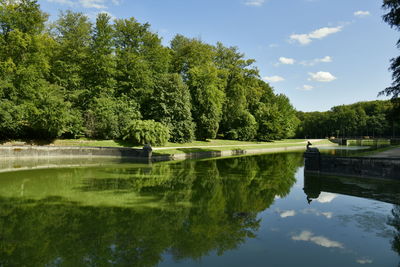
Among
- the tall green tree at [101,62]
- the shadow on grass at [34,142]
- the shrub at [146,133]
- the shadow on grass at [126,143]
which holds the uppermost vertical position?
the tall green tree at [101,62]

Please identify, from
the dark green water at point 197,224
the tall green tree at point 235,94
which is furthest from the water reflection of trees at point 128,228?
the tall green tree at point 235,94

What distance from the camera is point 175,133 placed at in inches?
1623

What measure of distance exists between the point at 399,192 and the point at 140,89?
37531 mm

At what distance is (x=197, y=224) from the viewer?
824 cm

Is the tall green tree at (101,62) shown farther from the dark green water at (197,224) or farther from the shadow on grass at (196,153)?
the dark green water at (197,224)

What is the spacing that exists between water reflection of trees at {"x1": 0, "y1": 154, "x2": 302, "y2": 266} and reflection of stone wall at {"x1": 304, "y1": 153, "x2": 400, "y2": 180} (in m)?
7.03

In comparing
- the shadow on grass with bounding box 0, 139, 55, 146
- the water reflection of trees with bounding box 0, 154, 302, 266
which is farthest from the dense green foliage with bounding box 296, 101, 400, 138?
the water reflection of trees with bounding box 0, 154, 302, 266

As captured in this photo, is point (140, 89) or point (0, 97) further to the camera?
point (140, 89)

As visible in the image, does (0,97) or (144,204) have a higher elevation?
(0,97)

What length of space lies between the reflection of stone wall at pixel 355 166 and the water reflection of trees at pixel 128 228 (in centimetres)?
703

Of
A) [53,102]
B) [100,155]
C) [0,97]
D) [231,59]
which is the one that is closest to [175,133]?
[100,155]

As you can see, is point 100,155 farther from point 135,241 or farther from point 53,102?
point 135,241

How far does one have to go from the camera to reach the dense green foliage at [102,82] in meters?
33.2

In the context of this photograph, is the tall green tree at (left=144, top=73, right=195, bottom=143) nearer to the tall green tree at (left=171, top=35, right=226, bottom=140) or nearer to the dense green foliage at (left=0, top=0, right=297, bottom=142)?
the dense green foliage at (left=0, top=0, right=297, bottom=142)
